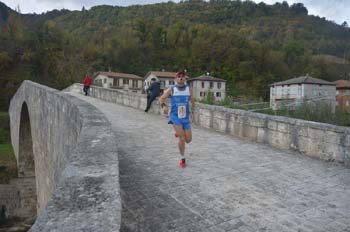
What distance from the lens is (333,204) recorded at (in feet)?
10.9

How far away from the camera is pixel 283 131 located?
19.7 feet

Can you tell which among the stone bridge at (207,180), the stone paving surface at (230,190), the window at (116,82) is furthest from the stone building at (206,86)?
the stone paving surface at (230,190)

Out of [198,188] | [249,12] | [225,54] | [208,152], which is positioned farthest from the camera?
[249,12]

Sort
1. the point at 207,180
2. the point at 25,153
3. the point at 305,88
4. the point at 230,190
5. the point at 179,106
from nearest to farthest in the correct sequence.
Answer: the point at 230,190, the point at 207,180, the point at 179,106, the point at 25,153, the point at 305,88

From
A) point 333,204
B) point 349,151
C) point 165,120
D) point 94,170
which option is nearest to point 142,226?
point 94,170

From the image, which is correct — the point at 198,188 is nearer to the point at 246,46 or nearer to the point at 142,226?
the point at 142,226

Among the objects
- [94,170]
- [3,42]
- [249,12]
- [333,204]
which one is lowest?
[333,204]

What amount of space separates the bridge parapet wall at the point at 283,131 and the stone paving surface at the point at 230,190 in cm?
22

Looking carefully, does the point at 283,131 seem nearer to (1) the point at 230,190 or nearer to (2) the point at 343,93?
(1) the point at 230,190

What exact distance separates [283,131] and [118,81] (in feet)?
139

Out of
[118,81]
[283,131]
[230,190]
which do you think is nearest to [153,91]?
[283,131]

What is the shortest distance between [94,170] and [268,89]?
2160 inches

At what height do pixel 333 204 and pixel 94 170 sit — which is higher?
pixel 94 170

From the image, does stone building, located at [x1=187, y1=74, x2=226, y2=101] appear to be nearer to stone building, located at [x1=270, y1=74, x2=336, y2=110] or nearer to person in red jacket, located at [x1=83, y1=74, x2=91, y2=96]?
stone building, located at [x1=270, y1=74, x2=336, y2=110]
